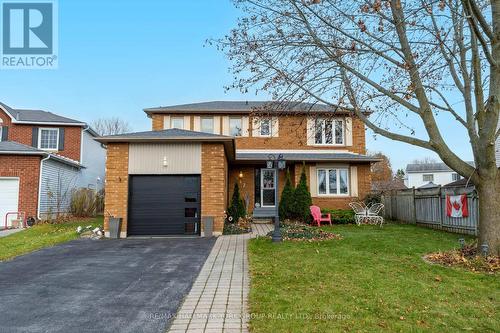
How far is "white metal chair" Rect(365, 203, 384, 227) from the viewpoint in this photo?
15653 millimetres

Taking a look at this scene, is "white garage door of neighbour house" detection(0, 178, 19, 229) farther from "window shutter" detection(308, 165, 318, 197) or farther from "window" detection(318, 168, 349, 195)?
"window" detection(318, 168, 349, 195)

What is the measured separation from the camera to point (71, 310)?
176 inches

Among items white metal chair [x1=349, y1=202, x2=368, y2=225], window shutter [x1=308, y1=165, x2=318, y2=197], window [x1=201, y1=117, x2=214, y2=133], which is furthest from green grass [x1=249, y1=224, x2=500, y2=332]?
window [x1=201, y1=117, x2=214, y2=133]

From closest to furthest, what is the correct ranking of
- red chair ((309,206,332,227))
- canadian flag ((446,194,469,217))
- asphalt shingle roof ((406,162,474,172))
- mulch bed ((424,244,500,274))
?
mulch bed ((424,244,500,274)) → canadian flag ((446,194,469,217)) → red chair ((309,206,332,227)) → asphalt shingle roof ((406,162,474,172))

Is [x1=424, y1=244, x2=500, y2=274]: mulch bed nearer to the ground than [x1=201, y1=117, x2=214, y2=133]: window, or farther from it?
nearer to the ground

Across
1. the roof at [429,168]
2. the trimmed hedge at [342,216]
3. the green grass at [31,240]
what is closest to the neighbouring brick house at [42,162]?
the green grass at [31,240]

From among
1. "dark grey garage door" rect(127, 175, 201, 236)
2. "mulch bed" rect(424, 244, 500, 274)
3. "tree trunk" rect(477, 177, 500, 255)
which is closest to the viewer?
"mulch bed" rect(424, 244, 500, 274)

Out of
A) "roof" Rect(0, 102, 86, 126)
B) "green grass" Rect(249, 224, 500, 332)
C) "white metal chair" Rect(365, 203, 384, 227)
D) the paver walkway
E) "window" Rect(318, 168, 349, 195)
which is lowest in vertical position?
the paver walkway

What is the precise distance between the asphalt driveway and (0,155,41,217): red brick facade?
295 inches

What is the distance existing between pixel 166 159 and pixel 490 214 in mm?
9476

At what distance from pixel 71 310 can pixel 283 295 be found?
9.33 ft

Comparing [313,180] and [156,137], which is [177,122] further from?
[313,180]

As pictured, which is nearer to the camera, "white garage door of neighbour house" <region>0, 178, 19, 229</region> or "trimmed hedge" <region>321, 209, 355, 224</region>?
"white garage door of neighbour house" <region>0, 178, 19, 229</region>

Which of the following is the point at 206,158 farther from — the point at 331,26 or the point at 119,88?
the point at 119,88
